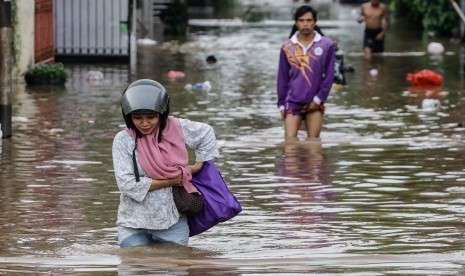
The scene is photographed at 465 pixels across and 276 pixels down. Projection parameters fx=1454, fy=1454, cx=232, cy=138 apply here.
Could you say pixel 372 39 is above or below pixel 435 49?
above

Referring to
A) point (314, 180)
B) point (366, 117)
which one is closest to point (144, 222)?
point (314, 180)

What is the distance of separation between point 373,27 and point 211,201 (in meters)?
22.3

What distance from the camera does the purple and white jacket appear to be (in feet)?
49.7

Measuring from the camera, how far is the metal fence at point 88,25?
93.4ft

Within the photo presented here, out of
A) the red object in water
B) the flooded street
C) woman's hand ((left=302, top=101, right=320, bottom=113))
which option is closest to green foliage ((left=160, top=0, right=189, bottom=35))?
the flooded street

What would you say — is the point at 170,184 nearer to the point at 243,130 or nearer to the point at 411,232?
the point at 411,232

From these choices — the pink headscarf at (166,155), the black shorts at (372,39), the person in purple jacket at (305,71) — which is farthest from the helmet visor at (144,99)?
the black shorts at (372,39)

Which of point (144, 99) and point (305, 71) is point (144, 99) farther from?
point (305, 71)

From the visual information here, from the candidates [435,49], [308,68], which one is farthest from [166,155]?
[435,49]

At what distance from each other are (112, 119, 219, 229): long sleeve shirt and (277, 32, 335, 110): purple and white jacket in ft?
20.7

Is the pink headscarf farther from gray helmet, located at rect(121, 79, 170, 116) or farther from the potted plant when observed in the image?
the potted plant

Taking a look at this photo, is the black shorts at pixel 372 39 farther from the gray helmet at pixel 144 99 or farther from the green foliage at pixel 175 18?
the gray helmet at pixel 144 99

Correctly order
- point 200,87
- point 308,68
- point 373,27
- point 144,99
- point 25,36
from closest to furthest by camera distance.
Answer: point 144,99
point 308,68
point 200,87
point 25,36
point 373,27

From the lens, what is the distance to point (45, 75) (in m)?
23.5
